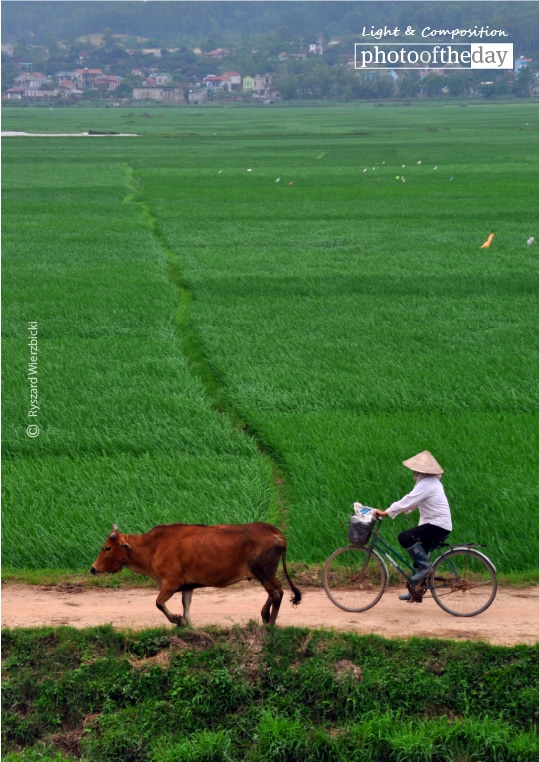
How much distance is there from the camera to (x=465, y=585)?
8.16 meters

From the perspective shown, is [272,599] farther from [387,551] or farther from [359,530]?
[387,551]

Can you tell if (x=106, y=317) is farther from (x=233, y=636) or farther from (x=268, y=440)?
(x=233, y=636)

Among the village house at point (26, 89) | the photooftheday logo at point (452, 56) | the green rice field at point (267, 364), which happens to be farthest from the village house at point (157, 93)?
the green rice field at point (267, 364)

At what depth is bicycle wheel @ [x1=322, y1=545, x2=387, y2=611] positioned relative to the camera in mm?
8289

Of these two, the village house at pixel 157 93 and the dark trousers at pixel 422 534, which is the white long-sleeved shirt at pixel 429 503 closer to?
the dark trousers at pixel 422 534

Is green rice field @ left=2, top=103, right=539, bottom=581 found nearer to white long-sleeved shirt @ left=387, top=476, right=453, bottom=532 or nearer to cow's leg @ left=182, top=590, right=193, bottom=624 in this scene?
white long-sleeved shirt @ left=387, top=476, right=453, bottom=532

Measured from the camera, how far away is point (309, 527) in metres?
9.86

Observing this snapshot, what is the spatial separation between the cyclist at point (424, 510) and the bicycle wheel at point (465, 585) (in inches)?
5.6

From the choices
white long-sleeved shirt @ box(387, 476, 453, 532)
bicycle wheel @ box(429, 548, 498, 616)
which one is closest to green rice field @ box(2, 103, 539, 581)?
bicycle wheel @ box(429, 548, 498, 616)

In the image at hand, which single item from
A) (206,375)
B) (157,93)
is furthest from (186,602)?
(157,93)

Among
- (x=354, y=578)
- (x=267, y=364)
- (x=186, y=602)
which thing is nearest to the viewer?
(x=186, y=602)

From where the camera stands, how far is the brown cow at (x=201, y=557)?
7.55 m

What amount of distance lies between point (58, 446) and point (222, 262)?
13.8 m

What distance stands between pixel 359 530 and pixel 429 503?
24.5 inches
